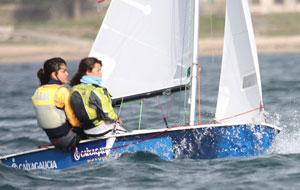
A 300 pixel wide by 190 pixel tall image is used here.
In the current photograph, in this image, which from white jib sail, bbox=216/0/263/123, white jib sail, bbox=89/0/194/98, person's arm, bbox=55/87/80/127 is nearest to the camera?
person's arm, bbox=55/87/80/127

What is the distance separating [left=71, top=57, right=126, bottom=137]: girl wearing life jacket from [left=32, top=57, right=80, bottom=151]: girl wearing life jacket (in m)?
0.14

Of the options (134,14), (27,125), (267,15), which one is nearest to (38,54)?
(267,15)

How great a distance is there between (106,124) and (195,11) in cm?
161

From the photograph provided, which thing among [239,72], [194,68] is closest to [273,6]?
[239,72]

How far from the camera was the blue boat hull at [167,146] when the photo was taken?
11.3 m

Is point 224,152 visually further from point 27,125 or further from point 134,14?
point 27,125

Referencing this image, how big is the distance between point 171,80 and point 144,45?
0.57m

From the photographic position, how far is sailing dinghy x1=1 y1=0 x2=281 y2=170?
37.1 feet

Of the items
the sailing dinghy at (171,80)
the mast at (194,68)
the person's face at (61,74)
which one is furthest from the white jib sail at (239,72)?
the person's face at (61,74)

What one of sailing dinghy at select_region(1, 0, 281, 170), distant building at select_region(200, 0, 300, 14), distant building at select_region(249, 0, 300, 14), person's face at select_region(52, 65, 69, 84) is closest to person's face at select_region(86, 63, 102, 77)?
person's face at select_region(52, 65, 69, 84)

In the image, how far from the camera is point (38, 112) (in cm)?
1130

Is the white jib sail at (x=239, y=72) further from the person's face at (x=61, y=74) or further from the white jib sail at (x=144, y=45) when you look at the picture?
the person's face at (x=61, y=74)

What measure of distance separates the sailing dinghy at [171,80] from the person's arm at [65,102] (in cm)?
34

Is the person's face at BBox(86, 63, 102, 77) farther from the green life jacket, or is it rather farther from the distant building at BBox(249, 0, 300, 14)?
the distant building at BBox(249, 0, 300, 14)
